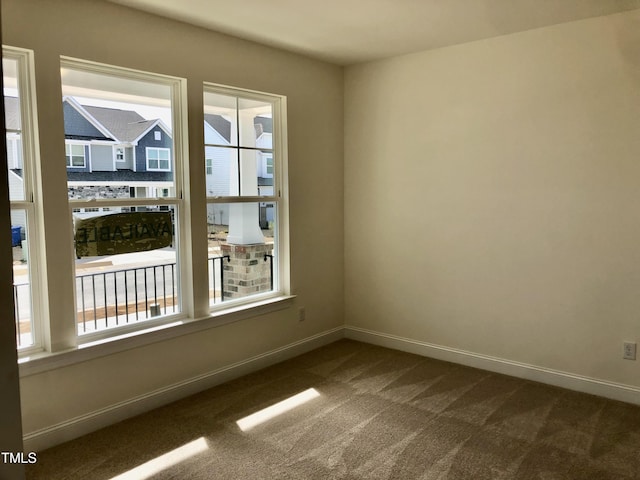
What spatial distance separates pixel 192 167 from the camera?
3.46m

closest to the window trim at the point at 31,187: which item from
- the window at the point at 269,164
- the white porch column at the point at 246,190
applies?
the white porch column at the point at 246,190

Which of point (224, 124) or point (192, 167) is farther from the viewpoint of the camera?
point (224, 124)

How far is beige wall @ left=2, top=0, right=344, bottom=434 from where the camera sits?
2740 millimetres

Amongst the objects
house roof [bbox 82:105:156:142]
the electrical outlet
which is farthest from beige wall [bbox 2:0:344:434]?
the electrical outlet

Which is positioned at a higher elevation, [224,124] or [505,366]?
[224,124]

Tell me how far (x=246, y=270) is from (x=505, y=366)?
2142 mm

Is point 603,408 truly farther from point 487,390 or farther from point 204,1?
point 204,1

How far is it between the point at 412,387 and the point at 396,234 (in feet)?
4.43

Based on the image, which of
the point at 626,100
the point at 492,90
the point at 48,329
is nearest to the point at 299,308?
the point at 48,329

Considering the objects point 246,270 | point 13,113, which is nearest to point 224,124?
point 246,270

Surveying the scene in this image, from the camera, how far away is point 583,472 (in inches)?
99.7

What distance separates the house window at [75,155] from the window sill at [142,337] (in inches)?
41.7

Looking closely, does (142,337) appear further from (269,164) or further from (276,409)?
(269,164)

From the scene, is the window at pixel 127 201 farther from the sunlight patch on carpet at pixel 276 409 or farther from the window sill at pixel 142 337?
the sunlight patch on carpet at pixel 276 409
